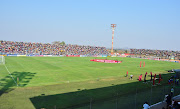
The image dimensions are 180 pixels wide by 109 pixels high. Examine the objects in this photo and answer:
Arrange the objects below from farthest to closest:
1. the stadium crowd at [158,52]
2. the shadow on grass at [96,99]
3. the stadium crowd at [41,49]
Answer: the stadium crowd at [158,52]
the stadium crowd at [41,49]
the shadow on grass at [96,99]

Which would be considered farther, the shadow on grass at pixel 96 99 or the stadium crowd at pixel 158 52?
the stadium crowd at pixel 158 52

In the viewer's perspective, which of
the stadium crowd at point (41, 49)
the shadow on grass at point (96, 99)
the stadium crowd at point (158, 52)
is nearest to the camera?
the shadow on grass at point (96, 99)

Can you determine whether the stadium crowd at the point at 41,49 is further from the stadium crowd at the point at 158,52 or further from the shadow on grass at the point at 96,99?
the shadow on grass at the point at 96,99

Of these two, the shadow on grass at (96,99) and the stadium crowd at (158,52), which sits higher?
the stadium crowd at (158,52)

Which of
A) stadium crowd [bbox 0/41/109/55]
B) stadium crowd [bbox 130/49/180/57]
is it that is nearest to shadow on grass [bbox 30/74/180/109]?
stadium crowd [bbox 0/41/109/55]

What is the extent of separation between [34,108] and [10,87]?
335 inches

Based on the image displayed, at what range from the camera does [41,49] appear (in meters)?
85.3

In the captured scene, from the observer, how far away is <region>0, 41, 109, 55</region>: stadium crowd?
247 feet

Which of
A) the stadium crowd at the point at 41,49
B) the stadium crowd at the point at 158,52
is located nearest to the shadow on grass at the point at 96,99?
the stadium crowd at the point at 41,49

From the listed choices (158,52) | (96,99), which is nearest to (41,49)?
(158,52)

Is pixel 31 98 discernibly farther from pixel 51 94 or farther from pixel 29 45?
pixel 29 45

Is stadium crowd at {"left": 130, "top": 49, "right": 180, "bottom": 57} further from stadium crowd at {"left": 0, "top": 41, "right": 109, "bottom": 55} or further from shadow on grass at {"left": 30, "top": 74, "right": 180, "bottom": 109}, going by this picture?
shadow on grass at {"left": 30, "top": 74, "right": 180, "bottom": 109}

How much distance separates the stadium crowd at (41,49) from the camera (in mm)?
75375

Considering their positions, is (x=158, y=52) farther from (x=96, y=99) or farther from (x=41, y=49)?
(x=96, y=99)
